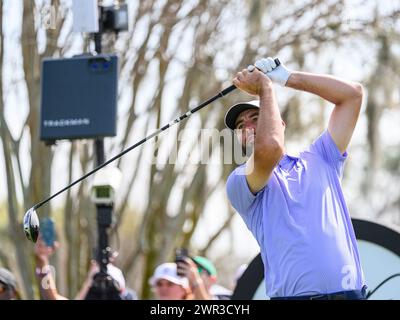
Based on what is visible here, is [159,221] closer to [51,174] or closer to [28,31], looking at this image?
[51,174]

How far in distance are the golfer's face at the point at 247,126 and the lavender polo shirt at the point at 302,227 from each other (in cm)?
15

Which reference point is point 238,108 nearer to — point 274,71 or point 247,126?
point 247,126

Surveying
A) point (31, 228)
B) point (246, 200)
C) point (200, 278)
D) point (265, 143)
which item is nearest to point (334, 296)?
point (246, 200)

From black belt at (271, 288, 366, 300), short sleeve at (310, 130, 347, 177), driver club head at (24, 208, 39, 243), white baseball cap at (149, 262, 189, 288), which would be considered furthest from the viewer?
white baseball cap at (149, 262, 189, 288)

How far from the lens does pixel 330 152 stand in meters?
4.74

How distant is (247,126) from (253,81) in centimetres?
23

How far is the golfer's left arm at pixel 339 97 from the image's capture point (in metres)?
4.76

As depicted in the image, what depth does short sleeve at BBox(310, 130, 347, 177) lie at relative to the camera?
473cm

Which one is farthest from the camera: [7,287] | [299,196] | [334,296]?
[7,287]

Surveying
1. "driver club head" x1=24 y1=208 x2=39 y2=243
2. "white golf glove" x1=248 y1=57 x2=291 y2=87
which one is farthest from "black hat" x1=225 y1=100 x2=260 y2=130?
"driver club head" x1=24 y1=208 x2=39 y2=243

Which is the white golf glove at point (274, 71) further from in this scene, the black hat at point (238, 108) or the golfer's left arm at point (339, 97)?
the black hat at point (238, 108)

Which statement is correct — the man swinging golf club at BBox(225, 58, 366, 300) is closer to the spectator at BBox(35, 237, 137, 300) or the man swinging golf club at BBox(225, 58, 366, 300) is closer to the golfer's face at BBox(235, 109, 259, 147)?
the golfer's face at BBox(235, 109, 259, 147)

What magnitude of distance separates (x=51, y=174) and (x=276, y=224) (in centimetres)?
686
